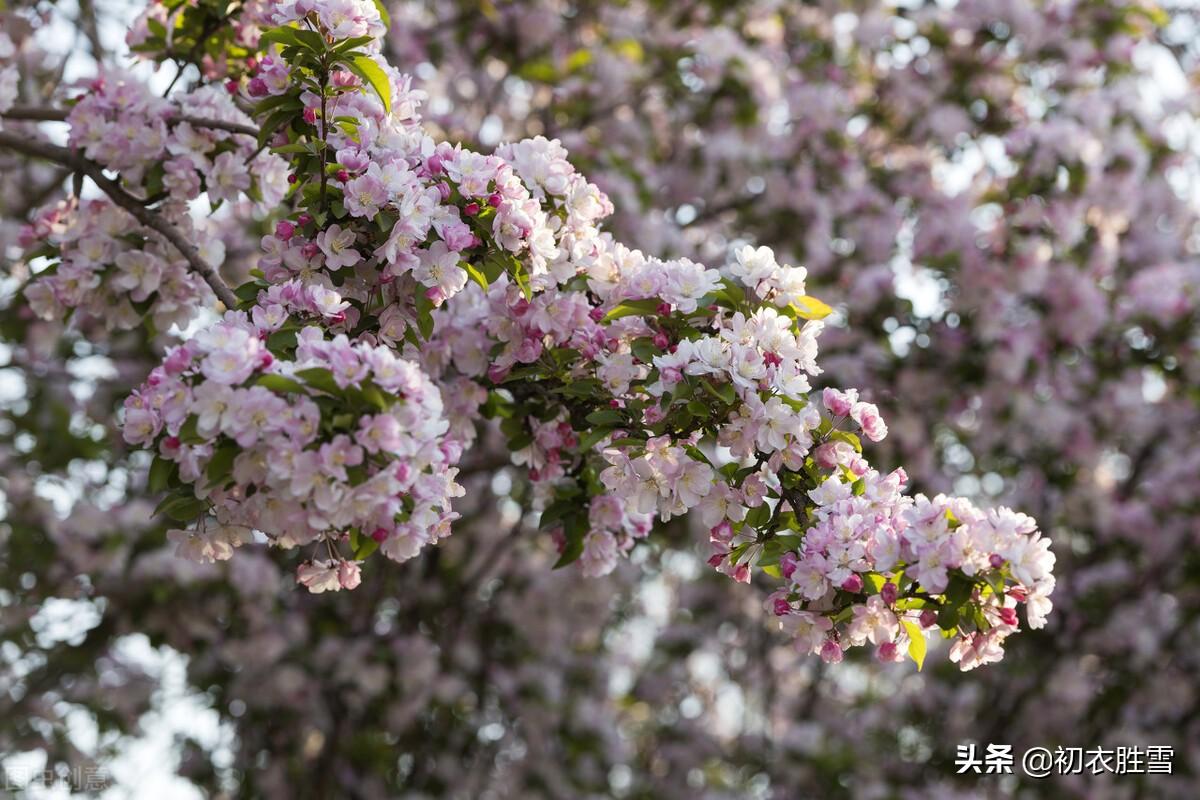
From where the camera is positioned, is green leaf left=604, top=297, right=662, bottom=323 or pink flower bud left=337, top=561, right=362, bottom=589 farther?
green leaf left=604, top=297, right=662, bottom=323

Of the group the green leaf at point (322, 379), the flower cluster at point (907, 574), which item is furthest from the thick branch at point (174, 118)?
the flower cluster at point (907, 574)

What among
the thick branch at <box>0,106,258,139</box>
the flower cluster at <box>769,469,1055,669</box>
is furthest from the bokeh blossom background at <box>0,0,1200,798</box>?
the flower cluster at <box>769,469,1055,669</box>

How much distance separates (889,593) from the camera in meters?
1.97

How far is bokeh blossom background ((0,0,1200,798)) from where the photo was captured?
4.80 metres

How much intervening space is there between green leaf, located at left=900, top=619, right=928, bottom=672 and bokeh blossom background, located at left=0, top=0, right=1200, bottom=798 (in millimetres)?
2376

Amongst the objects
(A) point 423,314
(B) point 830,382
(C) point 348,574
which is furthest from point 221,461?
(B) point 830,382

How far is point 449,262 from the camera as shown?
2184 mm

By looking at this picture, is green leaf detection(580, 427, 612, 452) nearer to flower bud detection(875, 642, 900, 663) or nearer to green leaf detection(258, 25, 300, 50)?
flower bud detection(875, 642, 900, 663)

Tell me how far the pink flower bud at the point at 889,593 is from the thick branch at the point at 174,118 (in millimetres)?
1518

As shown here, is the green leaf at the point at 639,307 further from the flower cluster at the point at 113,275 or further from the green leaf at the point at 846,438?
the flower cluster at the point at 113,275

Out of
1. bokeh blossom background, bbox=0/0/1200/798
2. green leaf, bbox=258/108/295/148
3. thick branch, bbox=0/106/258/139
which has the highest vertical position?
green leaf, bbox=258/108/295/148

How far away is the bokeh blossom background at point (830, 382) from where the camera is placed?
15.8 ft

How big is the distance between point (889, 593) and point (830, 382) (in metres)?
2.92

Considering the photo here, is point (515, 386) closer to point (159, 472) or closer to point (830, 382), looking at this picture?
point (159, 472)
